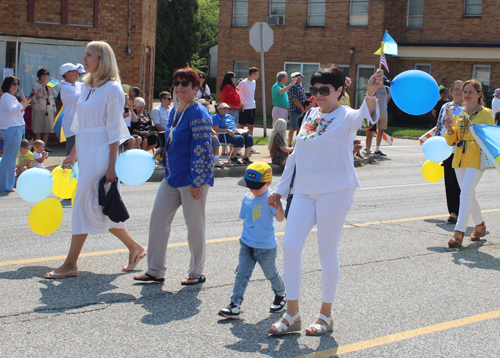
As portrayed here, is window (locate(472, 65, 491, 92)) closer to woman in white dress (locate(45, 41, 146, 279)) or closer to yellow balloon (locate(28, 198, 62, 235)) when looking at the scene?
woman in white dress (locate(45, 41, 146, 279))

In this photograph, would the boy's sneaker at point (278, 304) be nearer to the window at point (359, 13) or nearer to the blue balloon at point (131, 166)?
the blue balloon at point (131, 166)

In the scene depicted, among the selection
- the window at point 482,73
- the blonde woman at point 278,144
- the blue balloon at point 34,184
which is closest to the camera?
the blue balloon at point 34,184

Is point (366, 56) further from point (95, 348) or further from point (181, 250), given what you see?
point (95, 348)

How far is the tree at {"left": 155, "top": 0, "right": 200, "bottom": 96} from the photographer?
43.0m

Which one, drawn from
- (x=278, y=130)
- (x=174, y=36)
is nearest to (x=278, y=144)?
(x=278, y=130)

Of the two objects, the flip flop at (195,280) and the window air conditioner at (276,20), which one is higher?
the window air conditioner at (276,20)

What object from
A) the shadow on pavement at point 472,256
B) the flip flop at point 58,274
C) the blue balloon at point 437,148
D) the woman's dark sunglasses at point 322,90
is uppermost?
the woman's dark sunglasses at point 322,90

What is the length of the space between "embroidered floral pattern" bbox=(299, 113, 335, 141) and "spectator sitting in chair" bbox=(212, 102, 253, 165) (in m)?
8.35

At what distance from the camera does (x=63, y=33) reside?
48.9 ft

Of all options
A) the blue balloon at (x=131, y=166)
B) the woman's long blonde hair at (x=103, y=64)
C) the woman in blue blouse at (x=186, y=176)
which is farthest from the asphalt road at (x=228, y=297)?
the woman's long blonde hair at (x=103, y=64)

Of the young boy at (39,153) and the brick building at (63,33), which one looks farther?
the brick building at (63,33)

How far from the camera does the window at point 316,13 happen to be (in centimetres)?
2928

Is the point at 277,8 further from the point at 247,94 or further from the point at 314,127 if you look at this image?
the point at 314,127

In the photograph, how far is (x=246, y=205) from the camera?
4707 millimetres
